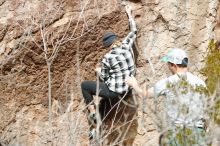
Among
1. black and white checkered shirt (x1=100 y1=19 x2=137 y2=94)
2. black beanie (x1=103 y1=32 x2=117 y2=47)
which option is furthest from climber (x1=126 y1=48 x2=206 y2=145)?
black beanie (x1=103 y1=32 x2=117 y2=47)

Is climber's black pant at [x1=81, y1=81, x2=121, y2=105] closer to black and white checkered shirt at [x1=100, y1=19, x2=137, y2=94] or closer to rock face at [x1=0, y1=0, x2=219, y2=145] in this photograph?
black and white checkered shirt at [x1=100, y1=19, x2=137, y2=94]

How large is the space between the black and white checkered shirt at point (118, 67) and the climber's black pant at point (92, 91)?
0.05m

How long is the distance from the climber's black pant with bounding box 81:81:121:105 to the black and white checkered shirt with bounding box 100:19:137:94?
53 mm

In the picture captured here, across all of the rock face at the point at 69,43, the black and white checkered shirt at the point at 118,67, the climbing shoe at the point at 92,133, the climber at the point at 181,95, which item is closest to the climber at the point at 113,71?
the black and white checkered shirt at the point at 118,67

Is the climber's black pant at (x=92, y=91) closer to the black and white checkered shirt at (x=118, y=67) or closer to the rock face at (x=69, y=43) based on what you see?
the black and white checkered shirt at (x=118, y=67)

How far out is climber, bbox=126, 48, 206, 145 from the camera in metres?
5.27

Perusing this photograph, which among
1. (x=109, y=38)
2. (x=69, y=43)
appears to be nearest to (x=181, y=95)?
(x=109, y=38)

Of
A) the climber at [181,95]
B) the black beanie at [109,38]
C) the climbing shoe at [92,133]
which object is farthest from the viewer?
the black beanie at [109,38]

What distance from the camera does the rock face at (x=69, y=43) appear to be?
297 inches

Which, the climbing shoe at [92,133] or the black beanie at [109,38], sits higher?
the black beanie at [109,38]

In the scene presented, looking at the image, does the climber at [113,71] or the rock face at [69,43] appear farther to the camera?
the rock face at [69,43]

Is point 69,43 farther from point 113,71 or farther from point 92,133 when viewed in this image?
point 92,133

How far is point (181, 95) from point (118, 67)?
5.23ft

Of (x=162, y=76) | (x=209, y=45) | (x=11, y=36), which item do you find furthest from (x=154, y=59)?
(x=11, y=36)
